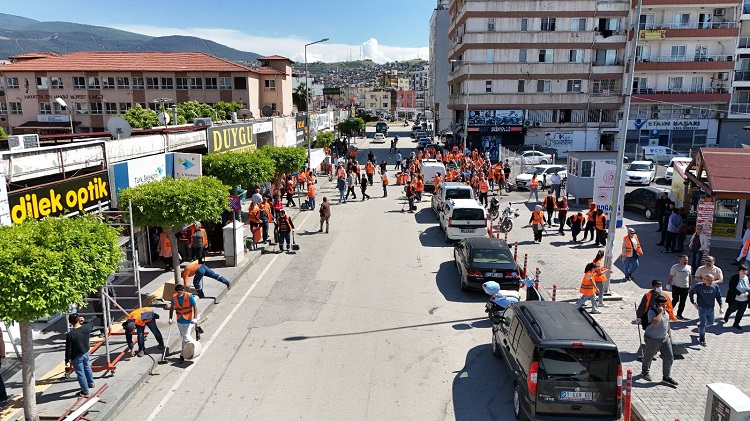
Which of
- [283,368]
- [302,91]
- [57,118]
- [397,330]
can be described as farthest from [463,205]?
[302,91]

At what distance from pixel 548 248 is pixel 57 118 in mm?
53329

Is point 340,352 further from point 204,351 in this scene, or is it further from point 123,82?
point 123,82

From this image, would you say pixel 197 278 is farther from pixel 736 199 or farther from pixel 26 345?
pixel 736 199

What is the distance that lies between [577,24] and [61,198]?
168 feet

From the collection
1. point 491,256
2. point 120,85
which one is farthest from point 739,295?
point 120,85

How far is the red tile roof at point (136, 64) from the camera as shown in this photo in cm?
5162

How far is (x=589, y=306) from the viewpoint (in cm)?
1349

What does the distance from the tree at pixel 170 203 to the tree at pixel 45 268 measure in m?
4.28

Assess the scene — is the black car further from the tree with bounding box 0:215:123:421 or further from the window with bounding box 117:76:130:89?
the window with bounding box 117:76:130:89

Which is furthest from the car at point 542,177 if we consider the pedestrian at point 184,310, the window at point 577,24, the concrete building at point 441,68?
the concrete building at point 441,68

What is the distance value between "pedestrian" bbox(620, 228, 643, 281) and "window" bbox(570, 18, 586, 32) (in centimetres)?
4252

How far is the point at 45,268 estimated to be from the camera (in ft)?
23.5

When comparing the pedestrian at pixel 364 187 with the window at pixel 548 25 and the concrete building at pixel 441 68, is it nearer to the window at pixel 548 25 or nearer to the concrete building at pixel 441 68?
the window at pixel 548 25

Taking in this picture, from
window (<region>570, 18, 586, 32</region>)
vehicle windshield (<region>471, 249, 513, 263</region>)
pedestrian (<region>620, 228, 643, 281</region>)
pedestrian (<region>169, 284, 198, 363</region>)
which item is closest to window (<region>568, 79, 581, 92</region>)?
window (<region>570, 18, 586, 32</region>)
